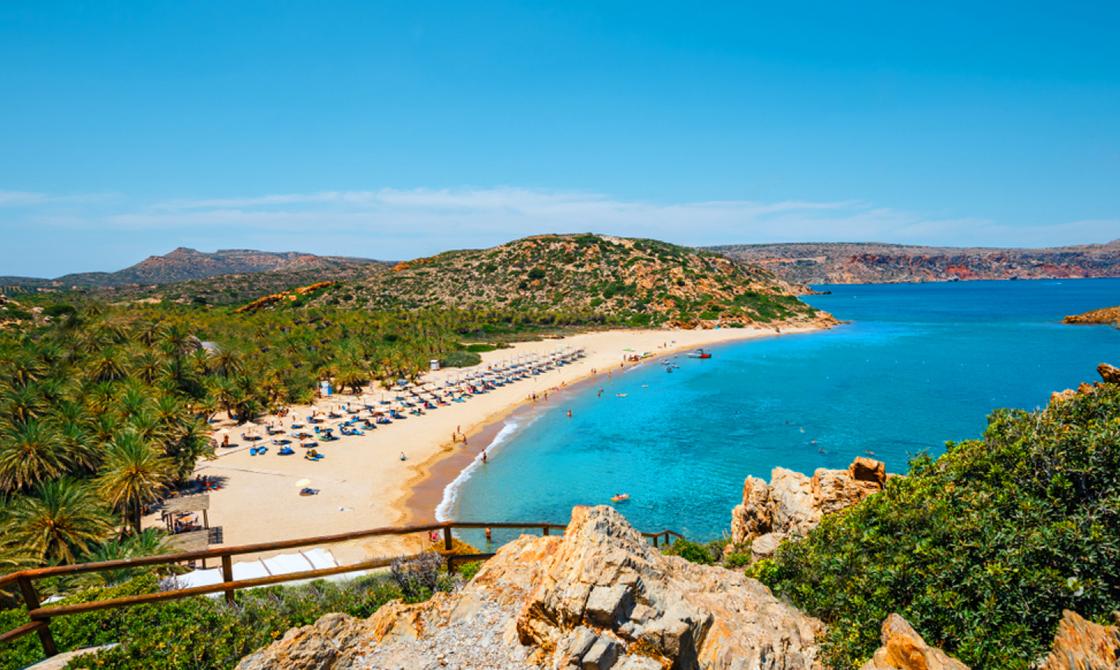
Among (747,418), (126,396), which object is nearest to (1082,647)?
(126,396)

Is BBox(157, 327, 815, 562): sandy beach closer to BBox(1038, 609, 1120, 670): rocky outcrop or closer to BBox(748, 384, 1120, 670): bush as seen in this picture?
BBox(748, 384, 1120, 670): bush

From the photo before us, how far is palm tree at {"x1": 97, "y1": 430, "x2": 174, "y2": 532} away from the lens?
2236 centimetres

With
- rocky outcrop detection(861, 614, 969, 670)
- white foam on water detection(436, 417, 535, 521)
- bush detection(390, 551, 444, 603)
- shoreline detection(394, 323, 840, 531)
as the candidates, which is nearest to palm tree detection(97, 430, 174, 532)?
shoreline detection(394, 323, 840, 531)

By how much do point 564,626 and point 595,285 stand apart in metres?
124

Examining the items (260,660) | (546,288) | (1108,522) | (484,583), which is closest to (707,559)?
(1108,522)

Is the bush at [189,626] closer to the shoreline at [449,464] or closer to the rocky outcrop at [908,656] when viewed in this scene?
the rocky outcrop at [908,656]

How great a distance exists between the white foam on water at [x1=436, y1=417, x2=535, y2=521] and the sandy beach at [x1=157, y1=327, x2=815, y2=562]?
2.10 feet

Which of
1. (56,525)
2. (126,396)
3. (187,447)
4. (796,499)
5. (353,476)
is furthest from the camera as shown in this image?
(353,476)

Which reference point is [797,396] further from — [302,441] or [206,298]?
[206,298]

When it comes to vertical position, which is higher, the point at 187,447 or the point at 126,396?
the point at 126,396

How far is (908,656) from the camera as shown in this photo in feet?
20.3

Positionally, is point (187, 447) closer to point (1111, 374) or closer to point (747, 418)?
point (1111, 374)

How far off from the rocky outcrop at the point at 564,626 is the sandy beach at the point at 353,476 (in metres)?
17.5

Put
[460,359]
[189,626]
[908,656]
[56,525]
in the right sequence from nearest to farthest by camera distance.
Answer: [908,656] < [189,626] < [56,525] < [460,359]
